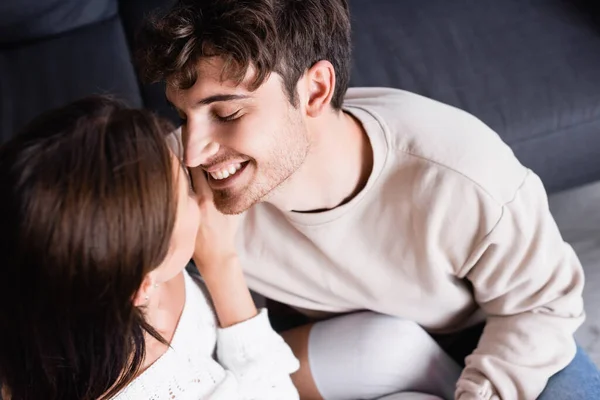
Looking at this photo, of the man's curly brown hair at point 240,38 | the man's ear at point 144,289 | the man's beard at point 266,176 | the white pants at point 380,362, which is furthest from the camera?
the white pants at point 380,362

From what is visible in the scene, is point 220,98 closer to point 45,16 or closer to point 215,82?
point 215,82

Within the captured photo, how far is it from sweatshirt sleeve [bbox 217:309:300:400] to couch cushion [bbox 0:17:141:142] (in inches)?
28.0

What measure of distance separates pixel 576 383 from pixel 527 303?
0.15 metres

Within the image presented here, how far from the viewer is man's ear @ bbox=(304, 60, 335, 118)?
3.41 feet

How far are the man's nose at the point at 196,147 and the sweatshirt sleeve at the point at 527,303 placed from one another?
0.48 metres

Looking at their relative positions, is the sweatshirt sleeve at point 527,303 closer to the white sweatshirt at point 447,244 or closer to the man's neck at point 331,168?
the white sweatshirt at point 447,244

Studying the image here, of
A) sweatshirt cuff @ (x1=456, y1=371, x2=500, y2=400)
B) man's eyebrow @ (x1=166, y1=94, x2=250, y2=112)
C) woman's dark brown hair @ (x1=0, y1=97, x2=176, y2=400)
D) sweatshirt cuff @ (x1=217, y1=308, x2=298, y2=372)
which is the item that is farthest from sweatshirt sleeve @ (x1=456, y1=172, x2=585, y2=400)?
woman's dark brown hair @ (x1=0, y1=97, x2=176, y2=400)

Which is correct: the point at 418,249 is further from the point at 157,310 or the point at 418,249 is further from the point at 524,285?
the point at 157,310

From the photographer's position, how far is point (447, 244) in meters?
1.08

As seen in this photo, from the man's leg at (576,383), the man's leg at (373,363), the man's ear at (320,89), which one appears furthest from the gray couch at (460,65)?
the man's ear at (320,89)

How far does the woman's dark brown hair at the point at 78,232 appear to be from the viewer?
0.65m

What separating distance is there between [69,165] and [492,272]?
0.74m

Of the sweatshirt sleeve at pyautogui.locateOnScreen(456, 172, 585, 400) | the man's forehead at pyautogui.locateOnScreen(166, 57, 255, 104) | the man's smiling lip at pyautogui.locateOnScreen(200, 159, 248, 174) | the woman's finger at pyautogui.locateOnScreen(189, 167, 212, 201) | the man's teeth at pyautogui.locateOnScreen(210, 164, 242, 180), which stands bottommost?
the sweatshirt sleeve at pyautogui.locateOnScreen(456, 172, 585, 400)

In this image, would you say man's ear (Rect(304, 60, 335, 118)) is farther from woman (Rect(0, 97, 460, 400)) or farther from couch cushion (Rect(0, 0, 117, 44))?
couch cushion (Rect(0, 0, 117, 44))
